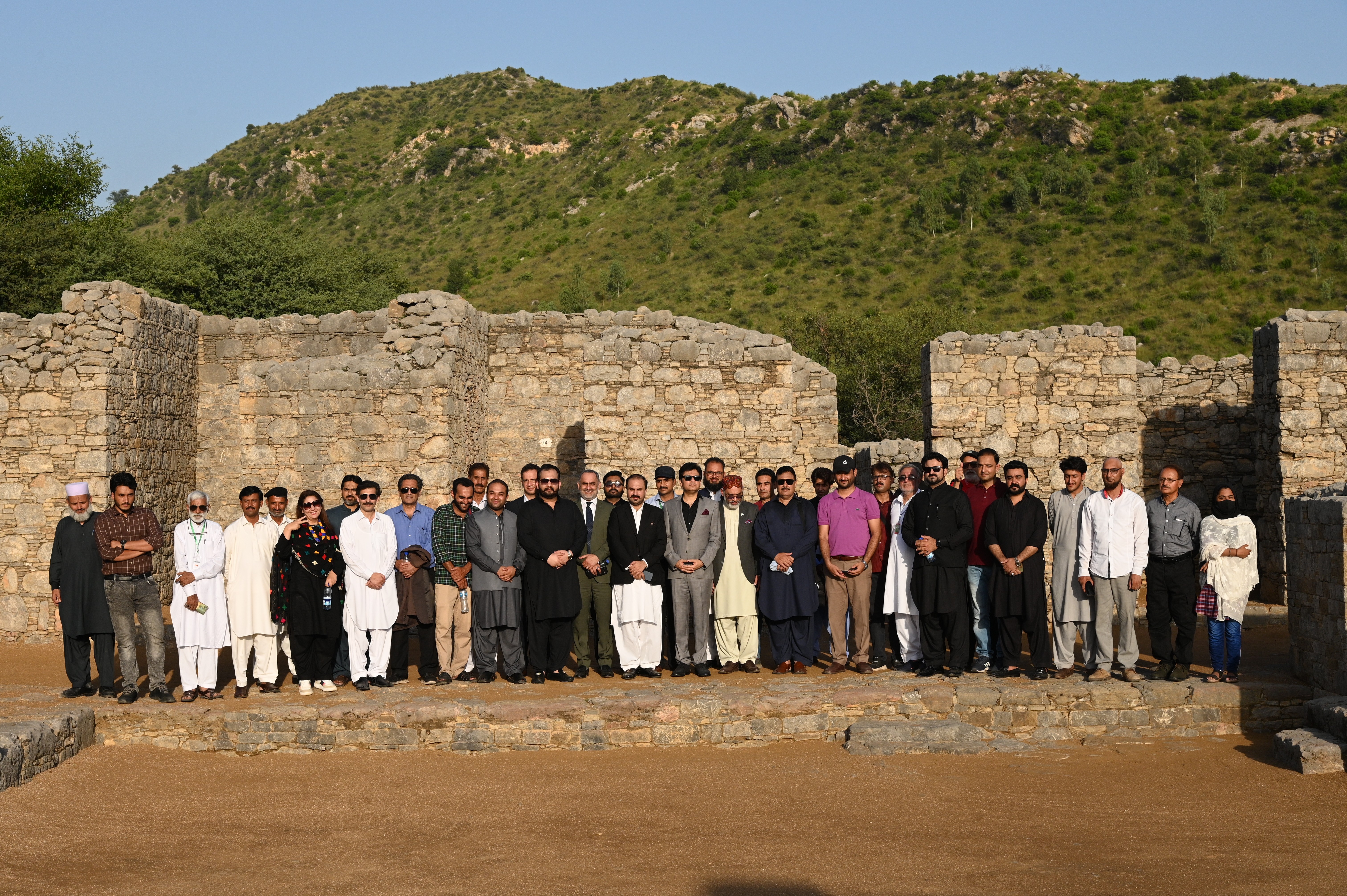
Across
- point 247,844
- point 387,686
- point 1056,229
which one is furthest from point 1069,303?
point 247,844

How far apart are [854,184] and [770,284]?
32.7 ft

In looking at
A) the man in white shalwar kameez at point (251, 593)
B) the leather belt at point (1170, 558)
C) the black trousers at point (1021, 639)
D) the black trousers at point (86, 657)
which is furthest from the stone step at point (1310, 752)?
the black trousers at point (86, 657)

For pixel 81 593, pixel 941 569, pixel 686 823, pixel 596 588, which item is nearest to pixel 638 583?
pixel 596 588

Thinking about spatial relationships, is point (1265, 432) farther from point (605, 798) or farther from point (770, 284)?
point (770, 284)

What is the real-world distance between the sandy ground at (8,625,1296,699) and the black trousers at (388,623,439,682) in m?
0.13

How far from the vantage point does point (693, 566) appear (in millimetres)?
9336

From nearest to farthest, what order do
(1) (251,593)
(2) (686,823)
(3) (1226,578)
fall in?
(2) (686,823)
(3) (1226,578)
(1) (251,593)

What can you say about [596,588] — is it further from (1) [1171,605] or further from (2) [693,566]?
(1) [1171,605]

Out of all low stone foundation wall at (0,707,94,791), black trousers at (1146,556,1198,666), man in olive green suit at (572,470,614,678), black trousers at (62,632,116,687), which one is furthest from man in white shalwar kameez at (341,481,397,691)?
black trousers at (1146,556,1198,666)

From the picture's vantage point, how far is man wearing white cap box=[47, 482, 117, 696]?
8.59m

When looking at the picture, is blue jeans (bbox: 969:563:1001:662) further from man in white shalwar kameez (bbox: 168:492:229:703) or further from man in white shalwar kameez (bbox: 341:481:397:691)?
man in white shalwar kameez (bbox: 168:492:229:703)

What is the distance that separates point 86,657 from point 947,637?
7.19 metres

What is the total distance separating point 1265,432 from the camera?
13203 mm

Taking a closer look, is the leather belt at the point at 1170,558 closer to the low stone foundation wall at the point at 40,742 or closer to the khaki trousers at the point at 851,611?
the khaki trousers at the point at 851,611
